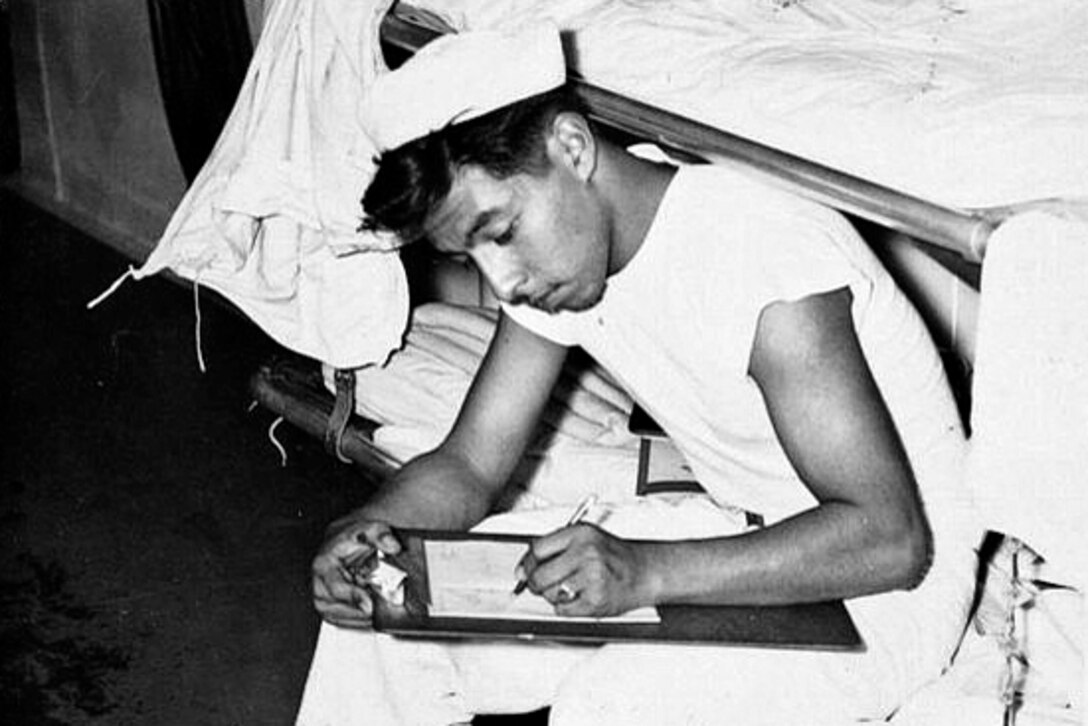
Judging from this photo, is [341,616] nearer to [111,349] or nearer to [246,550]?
[246,550]

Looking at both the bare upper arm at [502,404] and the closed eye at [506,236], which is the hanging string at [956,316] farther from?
the closed eye at [506,236]

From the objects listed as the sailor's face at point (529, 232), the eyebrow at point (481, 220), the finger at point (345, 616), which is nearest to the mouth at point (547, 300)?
the sailor's face at point (529, 232)

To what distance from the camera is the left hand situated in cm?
195

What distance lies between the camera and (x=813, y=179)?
2061mm

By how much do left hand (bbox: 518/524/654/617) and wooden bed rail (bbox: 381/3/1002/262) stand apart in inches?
18.9

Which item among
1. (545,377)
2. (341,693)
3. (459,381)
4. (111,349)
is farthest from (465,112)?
(111,349)

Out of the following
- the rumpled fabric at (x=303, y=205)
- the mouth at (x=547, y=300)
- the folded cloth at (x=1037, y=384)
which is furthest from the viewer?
the rumpled fabric at (x=303, y=205)

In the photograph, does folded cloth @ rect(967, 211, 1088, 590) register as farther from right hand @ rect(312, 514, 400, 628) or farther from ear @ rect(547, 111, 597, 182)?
right hand @ rect(312, 514, 400, 628)

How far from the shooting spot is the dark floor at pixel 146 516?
3.10m

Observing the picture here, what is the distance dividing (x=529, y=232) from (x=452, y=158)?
13 cm

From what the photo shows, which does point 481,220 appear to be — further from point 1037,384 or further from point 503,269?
point 1037,384

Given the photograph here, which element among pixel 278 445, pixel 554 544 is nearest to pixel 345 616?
pixel 554 544

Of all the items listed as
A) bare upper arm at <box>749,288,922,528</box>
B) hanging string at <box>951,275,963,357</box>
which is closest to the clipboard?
bare upper arm at <box>749,288,922,528</box>

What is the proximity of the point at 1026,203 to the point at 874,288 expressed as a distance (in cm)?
20
